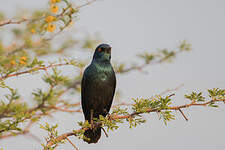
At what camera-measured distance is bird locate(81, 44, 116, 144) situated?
4820mm

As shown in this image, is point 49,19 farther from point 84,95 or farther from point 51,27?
point 84,95

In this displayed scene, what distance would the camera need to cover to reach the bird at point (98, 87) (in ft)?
15.8

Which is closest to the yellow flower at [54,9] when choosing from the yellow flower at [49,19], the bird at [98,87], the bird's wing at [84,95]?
the yellow flower at [49,19]

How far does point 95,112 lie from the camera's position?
5008 mm

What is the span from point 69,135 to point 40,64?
3.27 ft

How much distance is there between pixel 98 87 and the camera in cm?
481

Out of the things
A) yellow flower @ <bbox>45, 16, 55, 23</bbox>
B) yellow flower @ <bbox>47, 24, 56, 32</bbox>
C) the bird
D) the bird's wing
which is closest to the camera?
yellow flower @ <bbox>45, 16, 55, 23</bbox>

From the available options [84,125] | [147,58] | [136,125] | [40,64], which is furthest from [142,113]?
[147,58]

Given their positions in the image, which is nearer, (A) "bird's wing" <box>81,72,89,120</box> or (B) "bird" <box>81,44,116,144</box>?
(B) "bird" <box>81,44,116,144</box>

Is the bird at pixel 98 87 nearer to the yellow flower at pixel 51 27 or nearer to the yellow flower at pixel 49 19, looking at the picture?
the yellow flower at pixel 51 27

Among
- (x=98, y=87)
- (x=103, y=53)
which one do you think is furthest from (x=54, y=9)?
(x=98, y=87)

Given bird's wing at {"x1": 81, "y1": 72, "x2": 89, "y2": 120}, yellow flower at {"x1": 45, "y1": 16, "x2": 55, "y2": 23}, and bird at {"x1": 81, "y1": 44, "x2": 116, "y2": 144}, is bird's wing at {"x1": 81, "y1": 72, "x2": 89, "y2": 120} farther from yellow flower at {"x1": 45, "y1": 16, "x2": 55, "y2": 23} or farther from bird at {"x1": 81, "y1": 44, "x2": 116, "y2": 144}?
yellow flower at {"x1": 45, "y1": 16, "x2": 55, "y2": 23}

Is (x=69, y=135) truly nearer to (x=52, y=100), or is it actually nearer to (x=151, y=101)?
(x=151, y=101)

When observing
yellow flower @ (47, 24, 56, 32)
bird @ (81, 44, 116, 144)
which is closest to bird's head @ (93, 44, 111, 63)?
bird @ (81, 44, 116, 144)
